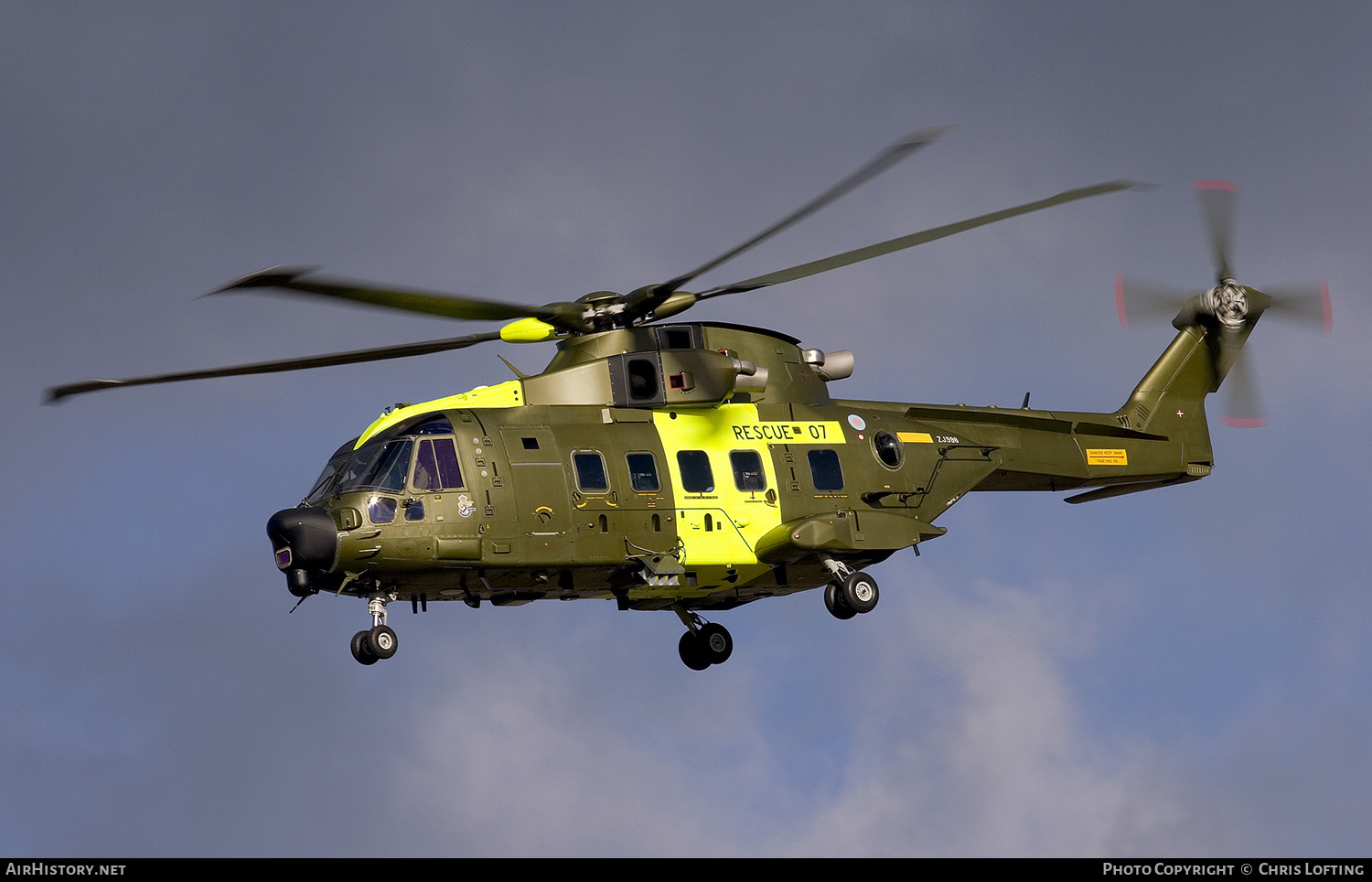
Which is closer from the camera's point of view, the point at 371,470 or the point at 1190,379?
the point at 371,470

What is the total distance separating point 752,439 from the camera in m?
32.6

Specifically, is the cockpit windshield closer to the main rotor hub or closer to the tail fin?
the tail fin

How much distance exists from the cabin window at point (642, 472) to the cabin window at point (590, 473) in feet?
1.51

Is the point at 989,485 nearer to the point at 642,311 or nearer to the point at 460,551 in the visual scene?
the point at 642,311

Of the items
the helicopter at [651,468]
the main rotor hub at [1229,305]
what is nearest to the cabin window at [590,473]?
the helicopter at [651,468]

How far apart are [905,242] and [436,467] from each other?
8.34 m

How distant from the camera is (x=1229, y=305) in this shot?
38375mm

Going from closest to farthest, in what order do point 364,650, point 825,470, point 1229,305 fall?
point 364,650
point 825,470
point 1229,305

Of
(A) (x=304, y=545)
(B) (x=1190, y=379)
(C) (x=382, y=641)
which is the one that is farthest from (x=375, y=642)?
(B) (x=1190, y=379)

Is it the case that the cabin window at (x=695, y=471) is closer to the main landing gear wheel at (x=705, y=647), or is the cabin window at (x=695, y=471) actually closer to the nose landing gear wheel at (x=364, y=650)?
the main landing gear wheel at (x=705, y=647)

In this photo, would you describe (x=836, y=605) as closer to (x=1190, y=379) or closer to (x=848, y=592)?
(x=848, y=592)

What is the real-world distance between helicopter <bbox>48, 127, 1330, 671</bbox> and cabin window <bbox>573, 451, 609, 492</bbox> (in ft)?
0.08

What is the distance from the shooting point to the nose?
94.5 feet
